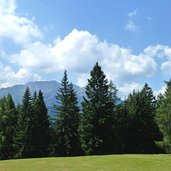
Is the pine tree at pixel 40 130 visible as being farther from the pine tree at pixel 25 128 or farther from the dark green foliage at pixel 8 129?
the dark green foliage at pixel 8 129

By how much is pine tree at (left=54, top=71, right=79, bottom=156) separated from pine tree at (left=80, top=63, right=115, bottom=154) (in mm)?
4644

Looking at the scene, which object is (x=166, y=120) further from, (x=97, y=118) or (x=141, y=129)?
(x=141, y=129)

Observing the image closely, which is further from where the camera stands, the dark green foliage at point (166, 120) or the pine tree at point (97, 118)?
the pine tree at point (97, 118)

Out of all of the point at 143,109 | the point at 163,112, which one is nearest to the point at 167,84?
the point at 163,112

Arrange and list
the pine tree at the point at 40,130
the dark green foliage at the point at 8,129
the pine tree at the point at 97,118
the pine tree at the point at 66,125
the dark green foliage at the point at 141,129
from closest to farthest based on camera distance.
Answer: the pine tree at the point at 97,118 < the pine tree at the point at 66,125 < the pine tree at the point at 40,130 < the dark green foliage at the point at 8,129 < the dark green foliage at the point at 141,129

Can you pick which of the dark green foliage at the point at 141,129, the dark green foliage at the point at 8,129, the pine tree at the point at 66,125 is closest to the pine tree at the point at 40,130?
the pine tree at the point at 66,125

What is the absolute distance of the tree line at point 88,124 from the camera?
238 ft

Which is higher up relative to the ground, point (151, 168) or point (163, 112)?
point (163, 112)

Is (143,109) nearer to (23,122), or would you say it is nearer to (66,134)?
(66,134)

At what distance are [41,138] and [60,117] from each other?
5.81 meters

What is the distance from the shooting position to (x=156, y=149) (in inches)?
3351

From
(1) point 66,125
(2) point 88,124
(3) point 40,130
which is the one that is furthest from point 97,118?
(3) point 40,130

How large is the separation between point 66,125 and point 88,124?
756 cm

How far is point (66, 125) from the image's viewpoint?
259ft
